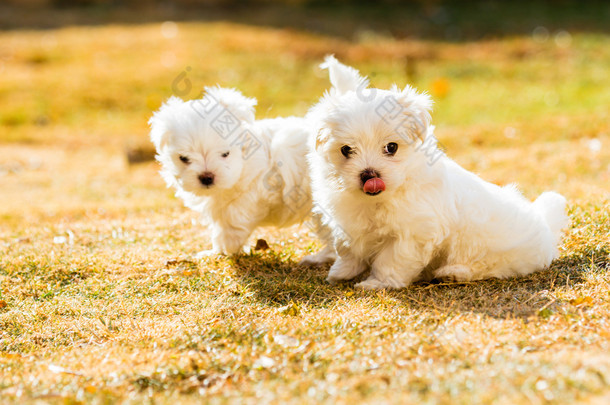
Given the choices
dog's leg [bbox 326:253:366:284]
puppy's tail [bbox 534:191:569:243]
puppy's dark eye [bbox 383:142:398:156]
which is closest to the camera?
puppy's dark eye [bbox 383:142:398:156]

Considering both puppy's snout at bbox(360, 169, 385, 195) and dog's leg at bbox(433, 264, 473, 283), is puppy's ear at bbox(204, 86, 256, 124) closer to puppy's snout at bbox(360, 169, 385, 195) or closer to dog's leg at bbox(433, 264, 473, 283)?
puppy's snout at bbox(360, 169, 385, 195)

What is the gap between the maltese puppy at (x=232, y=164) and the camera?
5184 millimetres

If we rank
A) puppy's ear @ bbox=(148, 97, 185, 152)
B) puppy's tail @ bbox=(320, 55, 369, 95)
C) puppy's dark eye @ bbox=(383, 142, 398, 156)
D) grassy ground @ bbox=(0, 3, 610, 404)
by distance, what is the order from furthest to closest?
puppy's ear @ bbox=(148, 97, 185, 152) < puppy's tail @ bbox=(320, 55, 369, 95) < puppy's dark eye @ bbox=(383, 142, 398, 156) < grassy ground @ bbox=(0, 3, 610, 404)

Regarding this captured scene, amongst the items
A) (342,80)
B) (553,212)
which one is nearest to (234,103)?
(342,80)

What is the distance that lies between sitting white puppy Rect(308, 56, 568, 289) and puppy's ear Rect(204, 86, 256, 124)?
0.87 meters

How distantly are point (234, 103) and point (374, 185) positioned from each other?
1.82 meters

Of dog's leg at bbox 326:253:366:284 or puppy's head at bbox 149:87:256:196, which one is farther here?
puppy's head at bbox 149:87:256:196

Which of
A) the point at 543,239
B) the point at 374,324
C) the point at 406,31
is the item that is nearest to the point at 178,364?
the point at 374,324

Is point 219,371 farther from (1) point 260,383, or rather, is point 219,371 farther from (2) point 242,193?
(2) point 242,193

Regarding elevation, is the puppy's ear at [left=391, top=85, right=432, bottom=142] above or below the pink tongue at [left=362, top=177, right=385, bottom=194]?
above

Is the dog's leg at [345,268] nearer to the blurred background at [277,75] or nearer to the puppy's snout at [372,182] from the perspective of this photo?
the puppy's snout at [372,182]

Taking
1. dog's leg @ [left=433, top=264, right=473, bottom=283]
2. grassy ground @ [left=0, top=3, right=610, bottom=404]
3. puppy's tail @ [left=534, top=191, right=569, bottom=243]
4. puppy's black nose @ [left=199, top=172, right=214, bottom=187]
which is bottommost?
grassy ground @ [left=0, top=3, right=610, bottom=404]

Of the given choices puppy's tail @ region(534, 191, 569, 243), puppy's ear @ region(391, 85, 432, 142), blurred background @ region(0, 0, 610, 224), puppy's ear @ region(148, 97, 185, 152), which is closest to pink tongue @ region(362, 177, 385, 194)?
puppy's ear @ region(391, 85, 432, 142)

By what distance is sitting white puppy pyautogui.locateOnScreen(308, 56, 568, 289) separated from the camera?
423 cm
